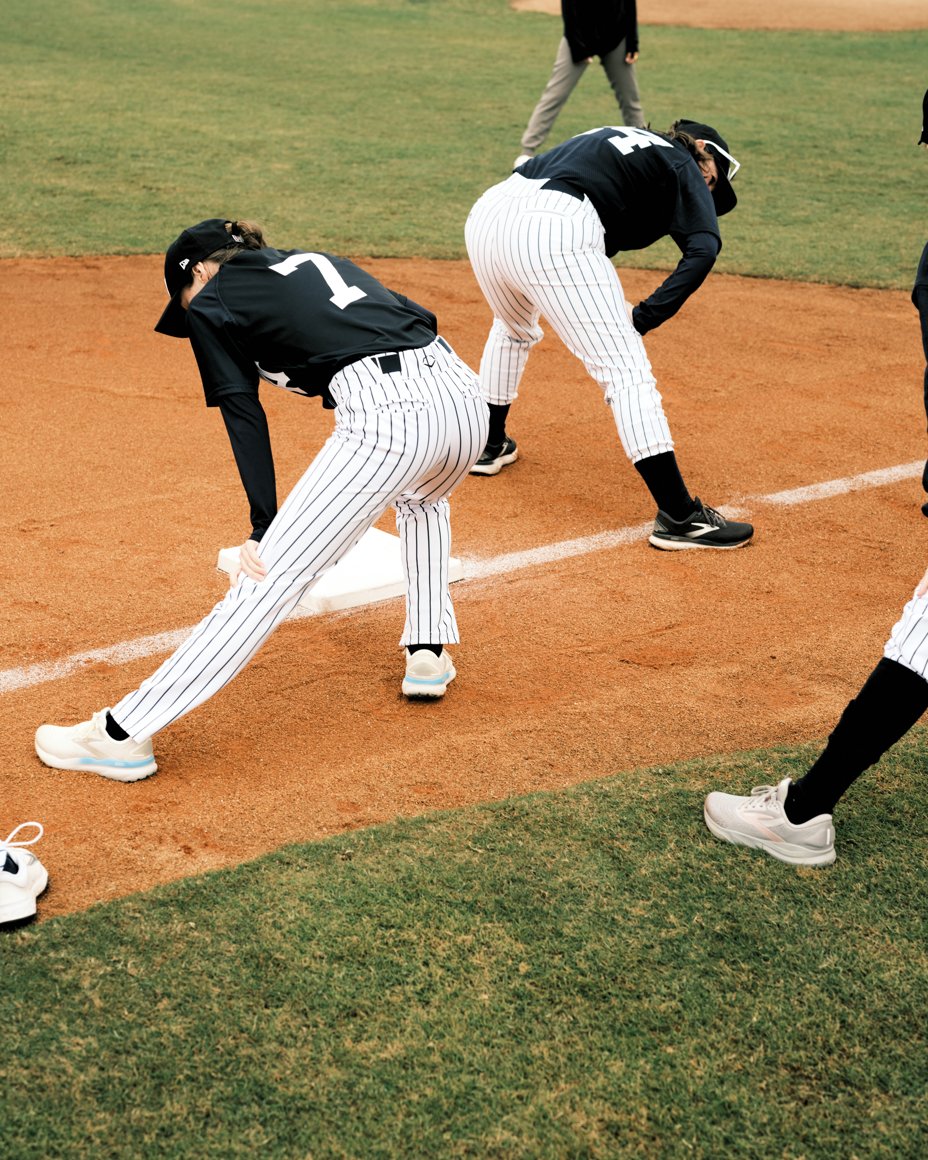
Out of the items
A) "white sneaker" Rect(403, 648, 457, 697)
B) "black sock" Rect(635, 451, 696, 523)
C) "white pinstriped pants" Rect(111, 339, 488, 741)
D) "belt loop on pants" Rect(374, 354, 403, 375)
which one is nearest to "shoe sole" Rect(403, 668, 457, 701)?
"white sneaker" Rect(403, 648, 457, 697)

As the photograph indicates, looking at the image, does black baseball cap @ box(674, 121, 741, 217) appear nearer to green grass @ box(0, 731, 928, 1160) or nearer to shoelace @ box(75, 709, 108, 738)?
green grass @ box(0, 731, 928, 1160)

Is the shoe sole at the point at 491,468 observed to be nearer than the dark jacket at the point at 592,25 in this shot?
Yes

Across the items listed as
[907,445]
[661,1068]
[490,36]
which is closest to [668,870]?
[661,1068]

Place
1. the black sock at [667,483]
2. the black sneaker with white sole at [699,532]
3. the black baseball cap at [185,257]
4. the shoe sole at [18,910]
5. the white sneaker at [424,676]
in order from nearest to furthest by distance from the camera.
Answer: the shoe sole at [18,910] → the black baseball cap at [185,257] → the white sneaker at [424,676] → the black sock at [667,483] → the black sneaker with white sole at [699,532]

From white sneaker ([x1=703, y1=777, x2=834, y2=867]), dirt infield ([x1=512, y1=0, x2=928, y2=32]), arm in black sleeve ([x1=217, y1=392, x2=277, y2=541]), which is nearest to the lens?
white sneaker ([x1=703, y1=777, x2=834, y2=867])

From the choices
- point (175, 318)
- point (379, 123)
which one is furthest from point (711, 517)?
point (379, 123)

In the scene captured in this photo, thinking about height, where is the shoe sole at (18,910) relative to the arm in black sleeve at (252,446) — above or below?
below

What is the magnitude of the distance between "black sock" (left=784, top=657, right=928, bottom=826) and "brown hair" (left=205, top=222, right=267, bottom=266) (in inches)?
74.8

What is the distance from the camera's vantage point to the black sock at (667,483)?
15.9 ft

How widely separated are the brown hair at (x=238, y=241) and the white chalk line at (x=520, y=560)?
1.32m

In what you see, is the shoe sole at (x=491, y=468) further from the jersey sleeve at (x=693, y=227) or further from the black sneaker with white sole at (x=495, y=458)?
the jersey sleeve at (x=693, y=227)

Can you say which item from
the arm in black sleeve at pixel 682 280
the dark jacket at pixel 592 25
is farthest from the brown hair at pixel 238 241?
the dark jacket at pixel 592 25

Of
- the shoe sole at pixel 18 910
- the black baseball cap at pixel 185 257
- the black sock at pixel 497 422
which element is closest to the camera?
the shoe sole at pixel 18 910

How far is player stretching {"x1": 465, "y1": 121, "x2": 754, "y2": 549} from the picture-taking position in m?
4.75
